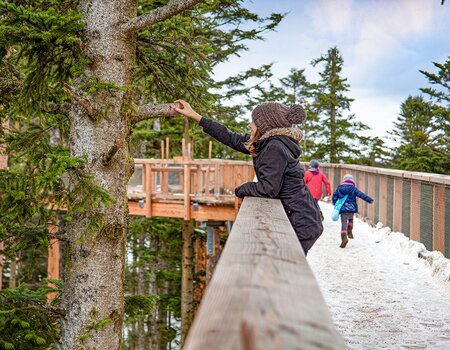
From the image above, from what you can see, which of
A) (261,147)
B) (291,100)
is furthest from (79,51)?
(291,100)

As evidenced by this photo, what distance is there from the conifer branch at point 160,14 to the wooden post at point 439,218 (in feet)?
18.9

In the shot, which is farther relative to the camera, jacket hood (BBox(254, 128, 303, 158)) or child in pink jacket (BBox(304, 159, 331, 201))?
child in pink jacket (BBox(304, 159, 331, 201))

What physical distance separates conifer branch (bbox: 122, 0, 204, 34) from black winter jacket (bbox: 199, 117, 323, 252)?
1.60 metres

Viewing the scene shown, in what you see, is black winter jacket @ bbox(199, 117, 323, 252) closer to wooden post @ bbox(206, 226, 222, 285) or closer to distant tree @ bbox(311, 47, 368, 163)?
wooden post @ bbox(206, 226, 222, 285)

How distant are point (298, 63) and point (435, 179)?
31.0m

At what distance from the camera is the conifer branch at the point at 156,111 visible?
15.2 ft

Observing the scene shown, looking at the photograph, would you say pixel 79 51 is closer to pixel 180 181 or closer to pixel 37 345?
pixel 37 345

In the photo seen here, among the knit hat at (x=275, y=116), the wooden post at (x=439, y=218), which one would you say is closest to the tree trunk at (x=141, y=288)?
the wooden post at (x=439, y=218)

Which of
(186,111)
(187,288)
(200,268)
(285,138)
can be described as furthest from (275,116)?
(200,268)

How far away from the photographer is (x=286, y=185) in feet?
11.3

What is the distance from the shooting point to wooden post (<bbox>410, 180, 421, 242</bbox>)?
9184 mm

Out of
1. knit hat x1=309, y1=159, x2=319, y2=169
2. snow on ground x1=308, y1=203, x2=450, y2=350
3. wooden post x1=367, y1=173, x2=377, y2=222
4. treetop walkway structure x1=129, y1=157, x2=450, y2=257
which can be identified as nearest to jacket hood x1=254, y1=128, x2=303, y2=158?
snow on ground x1=308, y1=203, x2=450, y2=350

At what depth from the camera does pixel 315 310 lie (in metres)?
1.14

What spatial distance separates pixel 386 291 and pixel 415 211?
142 inches
